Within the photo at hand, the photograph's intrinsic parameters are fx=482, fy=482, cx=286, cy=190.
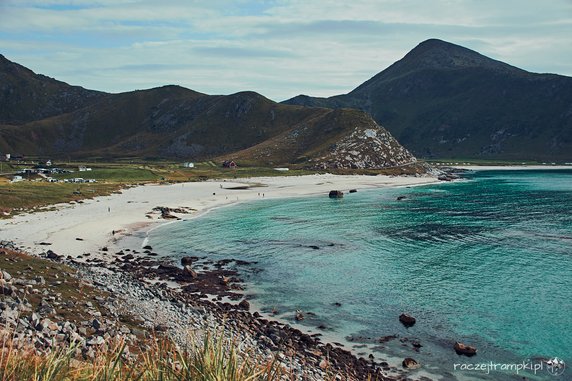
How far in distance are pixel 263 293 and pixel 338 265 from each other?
1459cm

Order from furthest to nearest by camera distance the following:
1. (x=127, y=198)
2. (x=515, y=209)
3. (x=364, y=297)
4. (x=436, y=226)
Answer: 1. (x=127, y=198)
2. (x=515, y=209)
3. (x=436, y=226)
4. (x=364, y=297)

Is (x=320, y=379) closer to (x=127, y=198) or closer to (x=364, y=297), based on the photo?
(x=364, y=297)

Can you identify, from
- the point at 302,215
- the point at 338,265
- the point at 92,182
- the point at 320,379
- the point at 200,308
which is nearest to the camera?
the point at 320,379

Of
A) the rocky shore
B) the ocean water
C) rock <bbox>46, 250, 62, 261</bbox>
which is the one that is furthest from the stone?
rock <bbox>46, 250, 62, 261</bbox>

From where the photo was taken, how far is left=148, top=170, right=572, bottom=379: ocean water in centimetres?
3603

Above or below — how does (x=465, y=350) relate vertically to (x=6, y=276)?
below

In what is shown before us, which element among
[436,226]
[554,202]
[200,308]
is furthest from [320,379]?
[554,202]

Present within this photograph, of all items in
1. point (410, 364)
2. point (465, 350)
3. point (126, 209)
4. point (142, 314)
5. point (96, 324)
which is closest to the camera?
point (96, 324)

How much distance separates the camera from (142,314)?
1377 inches

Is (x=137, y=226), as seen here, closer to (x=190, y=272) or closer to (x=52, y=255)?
(x=52, y=255)

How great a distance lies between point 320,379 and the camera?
28.0 m

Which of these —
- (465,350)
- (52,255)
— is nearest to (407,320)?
(465,350)

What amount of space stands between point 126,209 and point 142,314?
67741 mm

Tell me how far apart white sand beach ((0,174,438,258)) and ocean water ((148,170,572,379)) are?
28.3 ft
